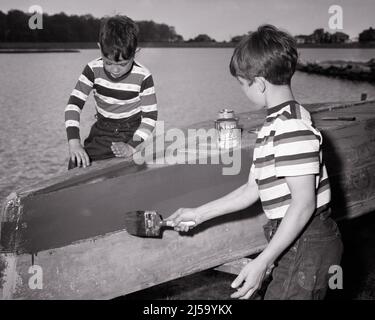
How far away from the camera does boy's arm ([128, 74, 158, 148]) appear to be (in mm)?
3271

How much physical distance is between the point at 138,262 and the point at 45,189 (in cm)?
64

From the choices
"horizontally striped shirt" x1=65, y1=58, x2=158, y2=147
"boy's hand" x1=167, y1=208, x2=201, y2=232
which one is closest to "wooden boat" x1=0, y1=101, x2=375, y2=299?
"horizontally striped shirt" x1=65, y1=58, x2=158, y2=147

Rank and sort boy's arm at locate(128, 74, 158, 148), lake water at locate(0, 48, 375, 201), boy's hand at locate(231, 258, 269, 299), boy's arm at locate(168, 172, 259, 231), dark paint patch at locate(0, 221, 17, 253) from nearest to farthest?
boy's hand at locate(231, 258, 269, 299) < boy's arm at locate(168, 172, 259, 231) < dark paint patch at locate(0, 221, 17, 253) < boy's arm at locate(128, 74, 158, 148) < lake water at locate(0, 48, 375, 201)

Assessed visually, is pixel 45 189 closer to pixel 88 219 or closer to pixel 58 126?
pixel 88 219

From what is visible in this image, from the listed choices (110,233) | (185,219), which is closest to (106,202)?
(110,233)

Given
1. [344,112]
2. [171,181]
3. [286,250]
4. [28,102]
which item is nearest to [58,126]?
[28,102]

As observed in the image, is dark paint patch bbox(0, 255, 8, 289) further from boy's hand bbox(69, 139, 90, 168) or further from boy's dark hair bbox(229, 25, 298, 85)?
boy's dark hair bbox(229, 25, 298, 85)

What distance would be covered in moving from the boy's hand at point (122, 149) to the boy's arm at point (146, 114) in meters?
0.09

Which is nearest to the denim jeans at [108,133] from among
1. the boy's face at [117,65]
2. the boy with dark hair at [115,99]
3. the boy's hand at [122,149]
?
the boy with dark hair at [115,99]

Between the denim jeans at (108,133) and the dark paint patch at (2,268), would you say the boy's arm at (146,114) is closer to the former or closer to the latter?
the denim jeans at (108,133)

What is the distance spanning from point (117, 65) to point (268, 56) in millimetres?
1427

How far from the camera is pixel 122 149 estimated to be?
3.17 metres

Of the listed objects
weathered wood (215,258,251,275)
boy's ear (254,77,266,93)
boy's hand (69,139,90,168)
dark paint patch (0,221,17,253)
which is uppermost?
boy's ear (254,77,266,93)

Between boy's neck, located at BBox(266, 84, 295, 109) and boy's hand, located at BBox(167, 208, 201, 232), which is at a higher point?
boy's neck, located at BBox(266, 84, 295, 109)
